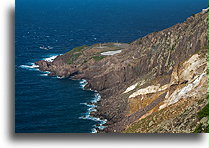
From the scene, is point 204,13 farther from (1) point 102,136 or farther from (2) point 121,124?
(1) point 102,136

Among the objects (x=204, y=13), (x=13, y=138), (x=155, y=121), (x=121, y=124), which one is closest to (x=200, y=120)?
(x=155, y=121)

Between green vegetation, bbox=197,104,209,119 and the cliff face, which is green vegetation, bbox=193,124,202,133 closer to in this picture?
the cliff face

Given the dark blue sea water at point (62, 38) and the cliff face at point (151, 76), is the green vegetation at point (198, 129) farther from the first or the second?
the dark blue sea water at point (62, 38)

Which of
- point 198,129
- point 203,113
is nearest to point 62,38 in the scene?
point 203,113

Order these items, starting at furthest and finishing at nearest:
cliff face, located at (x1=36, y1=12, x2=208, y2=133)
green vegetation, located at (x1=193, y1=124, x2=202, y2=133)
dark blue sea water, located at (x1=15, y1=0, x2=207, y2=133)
Answer: dark blue sea water, located at (x1=15, y1=0, x2=207, y2=133), cliff face, located at (x1=36, y1=12, x2=208, y2=133), green vegetation, located at (x1=193, y1=124, x2=202, y2=133)

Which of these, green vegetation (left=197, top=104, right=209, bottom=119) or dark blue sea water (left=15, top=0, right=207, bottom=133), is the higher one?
dark blue sea water (left=15, top=0, right=207, bottom=133)

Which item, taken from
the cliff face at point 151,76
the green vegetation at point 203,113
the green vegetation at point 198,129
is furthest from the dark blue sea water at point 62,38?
the green vegetation at point 198,129

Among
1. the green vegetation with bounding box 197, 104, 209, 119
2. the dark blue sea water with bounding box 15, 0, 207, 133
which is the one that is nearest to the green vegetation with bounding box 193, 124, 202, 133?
the green vegetation with bounding box 197, 104, 209, 119
